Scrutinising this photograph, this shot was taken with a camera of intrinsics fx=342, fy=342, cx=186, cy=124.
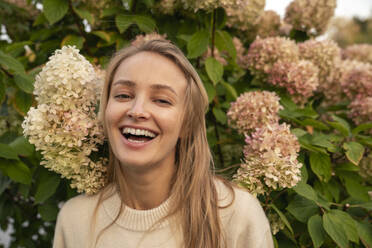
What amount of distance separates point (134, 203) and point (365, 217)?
3.23 feet

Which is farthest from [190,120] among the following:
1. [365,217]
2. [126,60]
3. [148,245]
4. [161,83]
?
[365,217]

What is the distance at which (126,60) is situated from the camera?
51.2 inches

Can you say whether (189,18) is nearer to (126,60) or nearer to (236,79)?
(236,79)

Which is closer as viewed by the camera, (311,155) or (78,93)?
(78,93)

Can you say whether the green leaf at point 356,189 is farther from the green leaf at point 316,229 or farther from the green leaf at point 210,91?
the green leaf at point 210,91

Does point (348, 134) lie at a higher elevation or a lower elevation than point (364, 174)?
higher

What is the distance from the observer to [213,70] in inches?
66.7

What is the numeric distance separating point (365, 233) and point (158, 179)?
Result: 2.79 feet

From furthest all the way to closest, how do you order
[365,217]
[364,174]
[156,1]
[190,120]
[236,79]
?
1. [236,79]
2. [156,1]
3. [364,174]
4. [365,217]
5. [190,120]

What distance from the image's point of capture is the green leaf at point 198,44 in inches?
65.6

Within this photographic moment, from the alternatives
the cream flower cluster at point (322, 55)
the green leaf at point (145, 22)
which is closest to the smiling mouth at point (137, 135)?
the green leaf at point (145, 22)

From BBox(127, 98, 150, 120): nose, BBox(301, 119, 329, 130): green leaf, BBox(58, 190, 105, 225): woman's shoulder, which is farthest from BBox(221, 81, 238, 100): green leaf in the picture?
BBox(58, 190, 105, 225): woman's shoulder

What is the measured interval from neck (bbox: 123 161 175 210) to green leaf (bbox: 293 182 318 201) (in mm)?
496

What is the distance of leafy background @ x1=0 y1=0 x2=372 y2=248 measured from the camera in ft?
4.62
